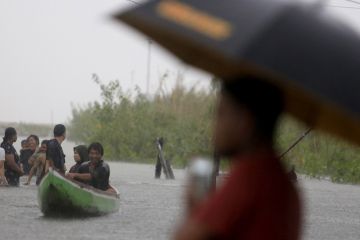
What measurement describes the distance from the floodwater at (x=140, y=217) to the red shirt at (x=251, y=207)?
869cm

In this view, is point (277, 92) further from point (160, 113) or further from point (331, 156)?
point (160, 113)

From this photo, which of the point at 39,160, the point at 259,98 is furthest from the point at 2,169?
the point at 259,98

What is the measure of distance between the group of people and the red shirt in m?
12.8

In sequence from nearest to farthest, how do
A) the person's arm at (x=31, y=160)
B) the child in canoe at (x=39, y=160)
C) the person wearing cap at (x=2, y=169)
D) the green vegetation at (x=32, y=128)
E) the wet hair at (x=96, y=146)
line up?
the wet hair at (x=96, y=146)
the person wearing cap at (x=2, y=169)
the child in canoe at (x=39, y=160)
the person's arm at (x=31, y=160)
the green vegetation at (x=32, y=128)

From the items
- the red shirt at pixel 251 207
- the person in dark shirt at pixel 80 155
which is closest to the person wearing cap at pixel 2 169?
the person in dark shirt at pixel 80 155

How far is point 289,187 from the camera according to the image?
2984 millimetres

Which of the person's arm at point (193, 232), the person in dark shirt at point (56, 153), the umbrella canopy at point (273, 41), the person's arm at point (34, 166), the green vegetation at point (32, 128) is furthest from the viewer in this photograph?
the green vegetation at point (32, 128)

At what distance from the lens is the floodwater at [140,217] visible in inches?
712

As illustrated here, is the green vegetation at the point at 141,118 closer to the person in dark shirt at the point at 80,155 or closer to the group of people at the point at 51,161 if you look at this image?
the group of people at the point at 51,161

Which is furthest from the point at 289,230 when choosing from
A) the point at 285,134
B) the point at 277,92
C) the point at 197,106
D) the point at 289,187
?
the point at 197,106

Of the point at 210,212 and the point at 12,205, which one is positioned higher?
the point at 210,212

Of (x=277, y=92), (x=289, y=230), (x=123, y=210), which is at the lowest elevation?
(x=123, y=210)

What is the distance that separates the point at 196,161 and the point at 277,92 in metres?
0.45

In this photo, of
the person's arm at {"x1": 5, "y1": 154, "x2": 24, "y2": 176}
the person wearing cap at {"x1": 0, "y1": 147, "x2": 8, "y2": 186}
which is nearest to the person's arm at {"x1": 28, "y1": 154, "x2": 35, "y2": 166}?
the person wearing cap at {"x1": 0, "y1": 147, "x2": 8, "y2": 186}
